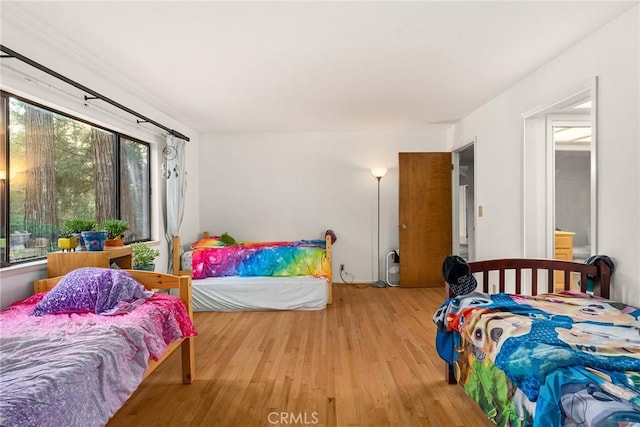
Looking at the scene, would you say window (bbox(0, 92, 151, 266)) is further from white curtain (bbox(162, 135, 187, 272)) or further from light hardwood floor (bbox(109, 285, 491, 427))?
light hardwood floor (bbox(109, 285, 491, 427))

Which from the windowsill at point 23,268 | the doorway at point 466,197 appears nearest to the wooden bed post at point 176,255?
the windowsill at point 23,268

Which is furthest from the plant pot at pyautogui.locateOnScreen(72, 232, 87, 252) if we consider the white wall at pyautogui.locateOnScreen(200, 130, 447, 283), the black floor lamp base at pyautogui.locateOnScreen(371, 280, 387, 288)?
the black floor lamp base at pyautogui.locateOnScreen(371, 280, 387, 288)

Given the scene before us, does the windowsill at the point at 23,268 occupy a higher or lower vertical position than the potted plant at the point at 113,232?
lower

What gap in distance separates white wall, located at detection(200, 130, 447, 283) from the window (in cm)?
191

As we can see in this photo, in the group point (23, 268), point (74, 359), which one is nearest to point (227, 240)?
point (23, 268)

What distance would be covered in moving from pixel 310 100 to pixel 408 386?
9.70ft

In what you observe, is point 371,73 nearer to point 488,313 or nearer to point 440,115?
point 440,115


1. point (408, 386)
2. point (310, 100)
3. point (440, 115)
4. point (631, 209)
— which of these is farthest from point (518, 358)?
point (440, 115)

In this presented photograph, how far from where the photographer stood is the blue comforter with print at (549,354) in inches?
44.6

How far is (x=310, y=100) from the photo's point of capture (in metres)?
3.82

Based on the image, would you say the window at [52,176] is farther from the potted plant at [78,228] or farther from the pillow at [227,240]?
the pillow at [227,240]

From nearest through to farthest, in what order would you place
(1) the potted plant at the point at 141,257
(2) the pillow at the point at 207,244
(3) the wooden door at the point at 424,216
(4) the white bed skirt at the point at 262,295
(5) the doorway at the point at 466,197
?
(1) the potted plant at the point at 141,257, (4) the white bed skirt at the point at 262,295, (2) the pillow at the point at 207,244, (3) the wooden door at the point at 424,216, (5) the doorway at the point at 466,197

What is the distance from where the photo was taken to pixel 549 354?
4.42ft

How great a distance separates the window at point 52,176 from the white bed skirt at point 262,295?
1.09 m
